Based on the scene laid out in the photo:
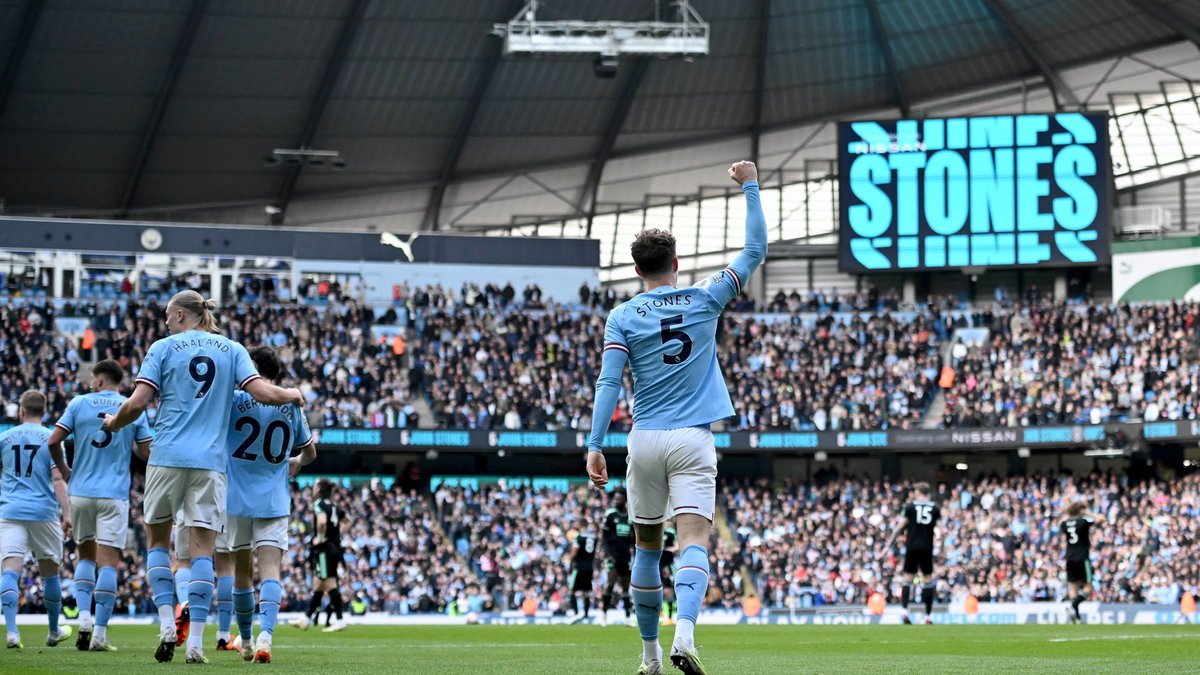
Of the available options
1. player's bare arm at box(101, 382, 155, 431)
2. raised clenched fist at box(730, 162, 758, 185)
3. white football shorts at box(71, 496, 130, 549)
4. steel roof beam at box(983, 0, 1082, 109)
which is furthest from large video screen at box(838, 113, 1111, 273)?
raised clenched fist at box(730, 162, 758, 185)

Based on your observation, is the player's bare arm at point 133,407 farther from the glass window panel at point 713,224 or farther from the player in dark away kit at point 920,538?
the glass window panel at point 713,224

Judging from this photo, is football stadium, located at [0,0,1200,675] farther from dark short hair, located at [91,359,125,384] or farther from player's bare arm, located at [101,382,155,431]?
player's bare arm, located at [101,382,155,431]

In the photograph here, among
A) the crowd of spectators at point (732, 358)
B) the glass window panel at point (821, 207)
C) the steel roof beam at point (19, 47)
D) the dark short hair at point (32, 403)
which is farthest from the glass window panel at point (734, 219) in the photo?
the dark short hair at point (32, 403)

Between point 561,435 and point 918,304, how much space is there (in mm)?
14178

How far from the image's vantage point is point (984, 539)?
1602 inches

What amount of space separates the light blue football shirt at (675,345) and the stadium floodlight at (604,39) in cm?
3478

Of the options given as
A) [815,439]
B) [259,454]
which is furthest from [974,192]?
[259,454]

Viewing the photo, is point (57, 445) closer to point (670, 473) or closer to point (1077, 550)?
point (670, 473)

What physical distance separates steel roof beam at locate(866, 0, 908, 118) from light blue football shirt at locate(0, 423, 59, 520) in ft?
128

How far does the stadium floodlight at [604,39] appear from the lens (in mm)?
43219

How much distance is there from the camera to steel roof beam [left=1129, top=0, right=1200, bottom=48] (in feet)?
153

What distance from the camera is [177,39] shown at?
148ft

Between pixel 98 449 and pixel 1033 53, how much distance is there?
43.6 m

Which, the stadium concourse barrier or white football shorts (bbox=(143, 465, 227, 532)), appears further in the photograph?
the stadium concourse barrier
